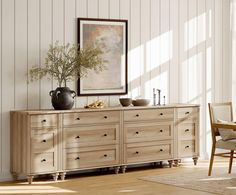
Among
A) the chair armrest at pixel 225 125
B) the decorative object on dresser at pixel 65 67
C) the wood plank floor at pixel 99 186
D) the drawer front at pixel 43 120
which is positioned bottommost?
the wood plank floor at pixel 99 186

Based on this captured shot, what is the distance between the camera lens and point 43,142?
6.86 m

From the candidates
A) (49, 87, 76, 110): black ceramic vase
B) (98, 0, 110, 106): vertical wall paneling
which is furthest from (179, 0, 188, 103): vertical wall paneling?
(49, 87, 76, 110): black ceramic vase

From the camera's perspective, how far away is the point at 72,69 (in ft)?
23.7

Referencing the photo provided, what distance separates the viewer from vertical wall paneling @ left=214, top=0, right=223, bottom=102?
29.7 ft

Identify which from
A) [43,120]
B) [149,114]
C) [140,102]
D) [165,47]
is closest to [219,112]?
[149,114]

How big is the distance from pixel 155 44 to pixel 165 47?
0.18 m

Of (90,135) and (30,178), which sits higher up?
(90,135)

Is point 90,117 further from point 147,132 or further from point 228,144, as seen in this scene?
point 228,144

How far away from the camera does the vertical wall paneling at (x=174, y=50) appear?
848cm

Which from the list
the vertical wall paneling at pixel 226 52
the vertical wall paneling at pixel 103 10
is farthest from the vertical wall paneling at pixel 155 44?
the vertical wall paneling at pixel 226 52

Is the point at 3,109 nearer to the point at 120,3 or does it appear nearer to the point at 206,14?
the point at 120,3

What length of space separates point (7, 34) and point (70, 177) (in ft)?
6.21

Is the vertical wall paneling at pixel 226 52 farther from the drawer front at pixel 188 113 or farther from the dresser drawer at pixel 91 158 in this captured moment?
the dresser drawer at pixel 91 158

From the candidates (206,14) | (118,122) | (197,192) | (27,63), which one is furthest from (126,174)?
(206,14)
